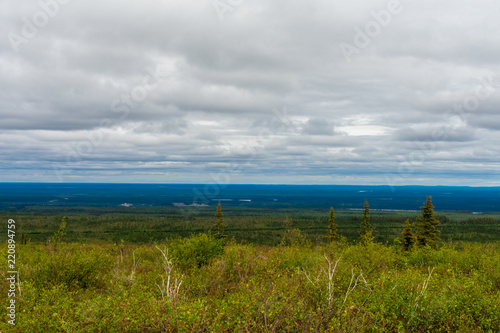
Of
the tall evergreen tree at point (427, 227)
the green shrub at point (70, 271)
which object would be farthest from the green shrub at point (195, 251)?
the tall evergreen tree at point (427, 227)

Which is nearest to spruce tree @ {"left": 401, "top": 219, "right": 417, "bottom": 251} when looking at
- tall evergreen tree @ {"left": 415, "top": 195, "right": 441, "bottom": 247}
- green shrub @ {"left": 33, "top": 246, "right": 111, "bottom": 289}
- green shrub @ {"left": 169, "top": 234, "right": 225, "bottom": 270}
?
tall evergreen tree @ {"left": 415, "top": 195, "right": 441, "bottom": 247}

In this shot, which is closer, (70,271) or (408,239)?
(70,271)

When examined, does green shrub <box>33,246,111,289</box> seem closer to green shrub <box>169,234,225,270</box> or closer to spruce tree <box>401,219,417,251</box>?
green shrub <box>169,234,225,270</box>

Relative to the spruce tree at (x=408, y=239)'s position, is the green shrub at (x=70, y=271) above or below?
above

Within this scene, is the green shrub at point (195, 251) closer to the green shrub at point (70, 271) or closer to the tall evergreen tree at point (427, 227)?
the green shrub at point (70, 271)

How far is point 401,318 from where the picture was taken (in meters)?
10.4

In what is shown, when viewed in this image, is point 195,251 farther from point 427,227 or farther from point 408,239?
point 427,227

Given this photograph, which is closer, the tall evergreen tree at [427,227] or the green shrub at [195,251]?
the green shrub at [195,251]

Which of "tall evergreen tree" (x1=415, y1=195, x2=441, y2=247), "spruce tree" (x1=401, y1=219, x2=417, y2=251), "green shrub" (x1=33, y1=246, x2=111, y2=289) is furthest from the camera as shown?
"tall evergreen tree" (x1=415, y1=195, x2=441, y2=247)

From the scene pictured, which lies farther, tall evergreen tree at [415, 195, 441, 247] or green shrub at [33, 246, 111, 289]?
tall evergreen tree at [415, 195, 441, 247]

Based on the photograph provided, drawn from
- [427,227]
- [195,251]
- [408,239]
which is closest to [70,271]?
[195,251]

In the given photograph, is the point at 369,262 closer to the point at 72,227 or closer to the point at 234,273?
the point at 234,273

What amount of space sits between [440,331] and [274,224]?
16378cm

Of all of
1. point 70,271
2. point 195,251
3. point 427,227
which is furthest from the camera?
point 427,227
